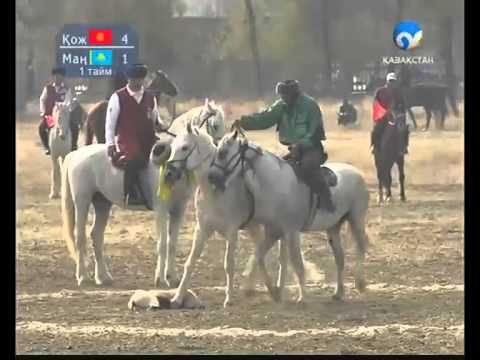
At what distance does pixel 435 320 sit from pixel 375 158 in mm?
3543

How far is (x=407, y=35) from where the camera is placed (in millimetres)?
9609

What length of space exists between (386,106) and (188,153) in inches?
126

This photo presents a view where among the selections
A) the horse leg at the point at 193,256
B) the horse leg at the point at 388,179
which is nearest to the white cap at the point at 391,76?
the horse leg at the point at 388,179

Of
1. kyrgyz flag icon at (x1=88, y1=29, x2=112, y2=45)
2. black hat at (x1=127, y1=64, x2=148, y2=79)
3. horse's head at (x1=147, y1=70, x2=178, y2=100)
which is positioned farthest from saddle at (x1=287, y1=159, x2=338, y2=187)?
kyrgyz flag icon at (x1=88, y1=29, x2=112, y2=45)

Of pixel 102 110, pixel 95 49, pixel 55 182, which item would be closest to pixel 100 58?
pixel 95 49

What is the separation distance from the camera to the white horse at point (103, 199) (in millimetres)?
9133

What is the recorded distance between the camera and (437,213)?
→ 38.3ft

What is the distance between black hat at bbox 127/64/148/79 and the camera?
29.8 ft

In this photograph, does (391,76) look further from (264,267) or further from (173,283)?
(173,283)

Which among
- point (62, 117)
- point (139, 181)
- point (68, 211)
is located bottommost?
point (68, 211)

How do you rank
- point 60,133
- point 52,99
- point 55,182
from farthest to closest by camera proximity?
point 55,182 < point 60,133 < point 52,99

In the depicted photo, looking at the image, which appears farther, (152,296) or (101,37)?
(101,37)
